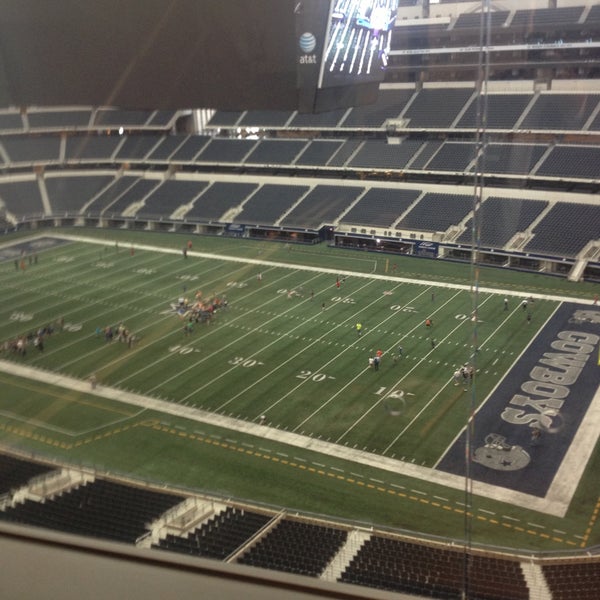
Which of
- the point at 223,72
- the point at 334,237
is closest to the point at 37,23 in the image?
the point at 223,72

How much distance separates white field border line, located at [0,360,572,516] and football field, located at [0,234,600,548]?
0.06 feet

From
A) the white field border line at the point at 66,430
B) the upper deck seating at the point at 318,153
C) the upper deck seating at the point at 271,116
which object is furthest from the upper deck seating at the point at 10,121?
the upper deck seating at the point at 318,153

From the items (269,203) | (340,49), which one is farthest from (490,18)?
(269,203)

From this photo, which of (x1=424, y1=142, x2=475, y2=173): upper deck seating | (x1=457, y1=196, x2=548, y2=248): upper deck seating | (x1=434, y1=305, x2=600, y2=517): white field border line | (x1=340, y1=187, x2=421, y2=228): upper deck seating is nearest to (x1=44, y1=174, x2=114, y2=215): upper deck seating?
(x1=457, y1=196, x2=548, y2=248): upper deck seating

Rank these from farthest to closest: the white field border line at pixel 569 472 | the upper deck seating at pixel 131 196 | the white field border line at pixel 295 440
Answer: the upper deck seating at pixel 131 196, the white field border line at pixel 569 472, the white field border line at pixel 295 440

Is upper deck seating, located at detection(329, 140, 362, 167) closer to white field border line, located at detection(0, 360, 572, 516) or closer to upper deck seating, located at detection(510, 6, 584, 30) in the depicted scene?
white field border line, located at detection(0, 360, 572, 516)

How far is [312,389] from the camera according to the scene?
24.0ft

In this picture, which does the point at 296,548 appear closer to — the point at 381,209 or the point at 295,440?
the point at 295,440

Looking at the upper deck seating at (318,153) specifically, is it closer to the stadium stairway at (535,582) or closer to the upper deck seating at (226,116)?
the upper deck seating at (226,116)

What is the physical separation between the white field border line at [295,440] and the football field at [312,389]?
0.06ft

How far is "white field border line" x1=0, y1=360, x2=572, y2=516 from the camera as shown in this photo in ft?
15.3

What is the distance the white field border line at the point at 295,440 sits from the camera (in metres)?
4.66

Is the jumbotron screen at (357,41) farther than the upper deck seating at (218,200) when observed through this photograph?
No

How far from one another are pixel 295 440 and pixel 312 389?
1.07m
